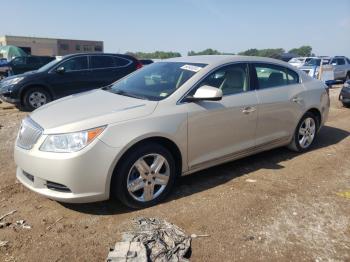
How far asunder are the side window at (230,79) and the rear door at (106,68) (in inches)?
249

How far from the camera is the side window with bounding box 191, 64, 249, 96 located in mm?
4391

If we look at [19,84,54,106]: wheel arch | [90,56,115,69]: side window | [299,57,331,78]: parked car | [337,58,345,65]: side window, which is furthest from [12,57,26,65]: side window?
[337,58,345,65]: side window

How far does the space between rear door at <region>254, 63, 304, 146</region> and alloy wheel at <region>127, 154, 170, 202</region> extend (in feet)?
5.37

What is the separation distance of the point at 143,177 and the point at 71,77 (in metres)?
6.86

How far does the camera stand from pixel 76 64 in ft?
33.0

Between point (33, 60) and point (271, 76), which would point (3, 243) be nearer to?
point (271, 76)

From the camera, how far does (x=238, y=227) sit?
3.49 meters

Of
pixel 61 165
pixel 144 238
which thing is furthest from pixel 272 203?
pixel 61 165

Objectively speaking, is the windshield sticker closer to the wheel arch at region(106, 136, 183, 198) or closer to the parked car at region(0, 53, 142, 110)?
the wheel arch at region(106, 136, 183, 198)

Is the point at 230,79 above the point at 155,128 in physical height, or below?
above

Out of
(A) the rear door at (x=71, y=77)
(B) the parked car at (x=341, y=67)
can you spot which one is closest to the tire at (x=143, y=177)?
(A) the rear door at (x=71, y=77)

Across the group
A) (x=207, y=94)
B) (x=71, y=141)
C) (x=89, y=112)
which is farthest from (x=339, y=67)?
(x=71, y=141)

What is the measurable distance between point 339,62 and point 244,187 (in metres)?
19.7

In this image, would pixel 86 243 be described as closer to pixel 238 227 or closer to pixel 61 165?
pixel 61 165
